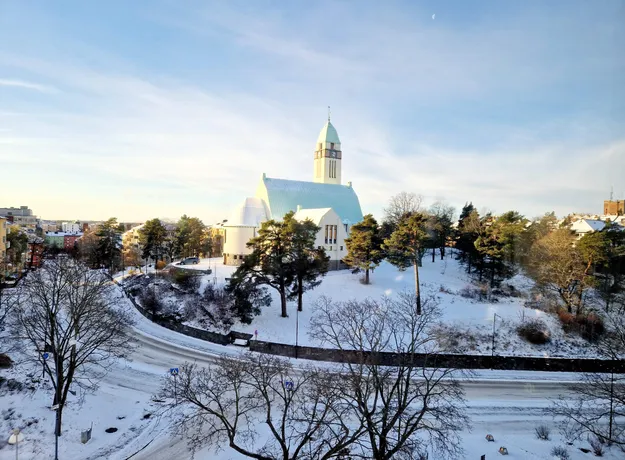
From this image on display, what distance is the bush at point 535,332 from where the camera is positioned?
30406 mm

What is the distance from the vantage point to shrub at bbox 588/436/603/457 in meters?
16.8

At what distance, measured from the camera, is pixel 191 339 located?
30.1 meters

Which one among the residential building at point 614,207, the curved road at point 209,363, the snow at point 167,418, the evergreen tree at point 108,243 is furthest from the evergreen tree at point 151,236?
the residential building at point 614,207

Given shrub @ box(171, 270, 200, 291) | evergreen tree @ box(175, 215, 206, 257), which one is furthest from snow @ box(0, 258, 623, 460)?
evergreen tree @ box(175, 215, 206, 257)

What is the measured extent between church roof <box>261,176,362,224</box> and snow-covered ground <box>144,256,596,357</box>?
1360 centimetres

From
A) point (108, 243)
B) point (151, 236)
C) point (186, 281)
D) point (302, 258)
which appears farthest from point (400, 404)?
point (108, 243)

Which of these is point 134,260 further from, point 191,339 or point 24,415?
point 24,415

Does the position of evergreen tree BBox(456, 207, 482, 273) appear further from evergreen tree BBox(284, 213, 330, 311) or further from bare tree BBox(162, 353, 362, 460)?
bare tree BBox(162, 353, 362, 460)

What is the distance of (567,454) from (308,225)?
22.8 metres

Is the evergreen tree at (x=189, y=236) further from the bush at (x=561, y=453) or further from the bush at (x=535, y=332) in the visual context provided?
the bush at (x=561, y=453)

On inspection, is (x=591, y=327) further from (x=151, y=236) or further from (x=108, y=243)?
(x=108, y=243)

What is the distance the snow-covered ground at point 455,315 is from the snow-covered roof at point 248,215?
25.3ft

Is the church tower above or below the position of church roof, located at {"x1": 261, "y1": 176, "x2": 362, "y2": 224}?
above

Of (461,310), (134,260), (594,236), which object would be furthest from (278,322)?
(134,260)
